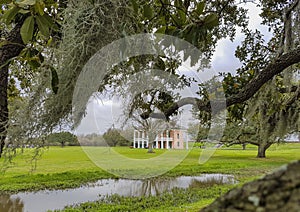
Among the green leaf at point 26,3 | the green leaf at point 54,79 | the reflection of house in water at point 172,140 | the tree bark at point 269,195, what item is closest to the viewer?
the tree bark at point 269,195

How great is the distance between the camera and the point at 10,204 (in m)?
4.28

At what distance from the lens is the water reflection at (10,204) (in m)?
4.01

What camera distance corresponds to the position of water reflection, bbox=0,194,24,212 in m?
4.01

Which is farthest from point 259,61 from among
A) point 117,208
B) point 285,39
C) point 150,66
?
point 117,208

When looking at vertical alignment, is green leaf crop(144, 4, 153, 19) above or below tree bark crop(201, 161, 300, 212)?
above

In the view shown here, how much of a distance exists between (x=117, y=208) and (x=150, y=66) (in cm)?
336

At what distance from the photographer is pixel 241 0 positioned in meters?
1.82

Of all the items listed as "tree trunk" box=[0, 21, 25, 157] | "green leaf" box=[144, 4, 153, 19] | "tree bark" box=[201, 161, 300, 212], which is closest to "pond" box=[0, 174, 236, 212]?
"tree trunk" box=[0, 21, 25, 157]

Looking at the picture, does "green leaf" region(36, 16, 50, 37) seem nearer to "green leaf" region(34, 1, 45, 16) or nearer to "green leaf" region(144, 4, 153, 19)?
"green leaf" region(34, 1, 45, 16)

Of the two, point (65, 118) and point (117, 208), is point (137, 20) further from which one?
point (117, 208)

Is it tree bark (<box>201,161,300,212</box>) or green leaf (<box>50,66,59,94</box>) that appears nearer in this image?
tree bark (<box>201,161,300,212</box>)

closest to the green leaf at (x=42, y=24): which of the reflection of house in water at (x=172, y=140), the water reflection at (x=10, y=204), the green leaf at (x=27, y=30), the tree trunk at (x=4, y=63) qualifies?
the green leaf at (x=27, y=30)

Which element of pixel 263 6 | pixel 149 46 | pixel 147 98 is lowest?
pixel 147 98

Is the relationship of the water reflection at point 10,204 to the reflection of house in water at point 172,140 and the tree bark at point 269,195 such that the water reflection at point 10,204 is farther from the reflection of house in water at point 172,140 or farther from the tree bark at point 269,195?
the tree bark at point 269,195
